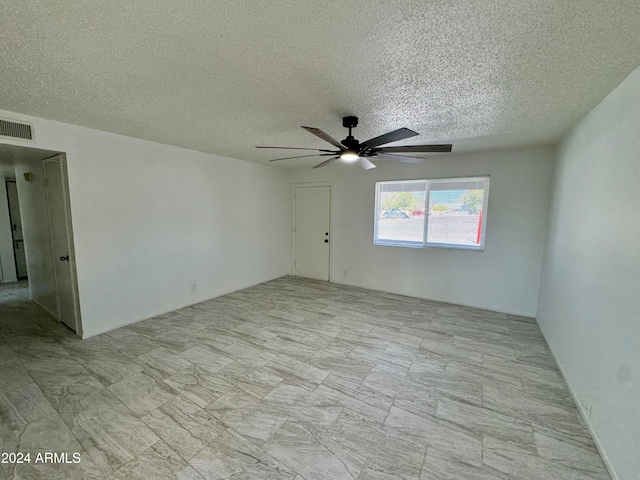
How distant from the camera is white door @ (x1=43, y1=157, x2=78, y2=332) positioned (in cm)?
313

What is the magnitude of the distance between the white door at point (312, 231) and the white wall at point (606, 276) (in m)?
3.79

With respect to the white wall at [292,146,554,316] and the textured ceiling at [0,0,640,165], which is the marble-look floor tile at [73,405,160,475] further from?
the white wall at [292,146,554,316]

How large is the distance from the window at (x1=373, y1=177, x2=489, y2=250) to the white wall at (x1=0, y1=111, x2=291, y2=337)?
2501 mm

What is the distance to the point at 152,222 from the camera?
3729 mm

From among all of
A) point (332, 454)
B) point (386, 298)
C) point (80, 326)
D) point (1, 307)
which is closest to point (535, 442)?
point (332, 454)

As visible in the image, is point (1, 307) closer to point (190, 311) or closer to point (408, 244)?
point (190, 311)

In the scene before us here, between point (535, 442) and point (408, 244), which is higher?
point (408, 244)

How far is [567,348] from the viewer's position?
8.13 ft

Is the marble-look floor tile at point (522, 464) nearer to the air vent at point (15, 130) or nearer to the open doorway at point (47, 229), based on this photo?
the open doorway at point (47, 229)

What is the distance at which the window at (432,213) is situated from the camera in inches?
165

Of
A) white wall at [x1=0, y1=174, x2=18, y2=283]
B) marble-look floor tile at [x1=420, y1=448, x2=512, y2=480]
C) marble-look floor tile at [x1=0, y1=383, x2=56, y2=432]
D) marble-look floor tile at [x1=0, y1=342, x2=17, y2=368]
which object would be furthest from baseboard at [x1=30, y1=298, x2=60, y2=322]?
marble-look floor tile at [x1=420, y1=448, x2=512, y2=480]

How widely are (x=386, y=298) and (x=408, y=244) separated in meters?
1.05

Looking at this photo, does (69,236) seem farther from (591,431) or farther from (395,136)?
(591,431)

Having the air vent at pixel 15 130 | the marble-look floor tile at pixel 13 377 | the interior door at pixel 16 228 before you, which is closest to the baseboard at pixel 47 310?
the marble-look floor tile at pixel 13 377
